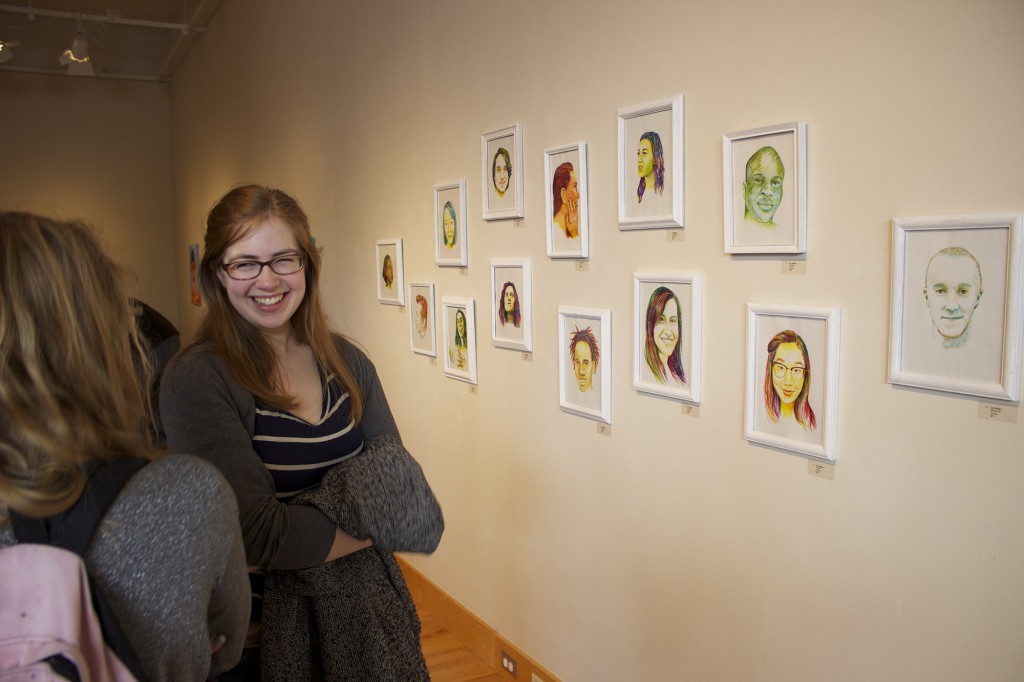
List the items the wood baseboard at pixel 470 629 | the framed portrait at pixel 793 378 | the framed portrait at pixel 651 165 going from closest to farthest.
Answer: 1. the framed portrait at pixel 793 378
2. the framed portrait at pixel 651 165
3. the wood baseboard at pixel 470 629

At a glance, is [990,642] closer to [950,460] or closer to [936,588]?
[936,588]

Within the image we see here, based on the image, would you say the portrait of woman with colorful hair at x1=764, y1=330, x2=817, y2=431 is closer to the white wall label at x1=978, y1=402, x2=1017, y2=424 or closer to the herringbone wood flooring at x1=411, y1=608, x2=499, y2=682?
the white wall label at x1=978, y1=402, x2=1017, y2=424

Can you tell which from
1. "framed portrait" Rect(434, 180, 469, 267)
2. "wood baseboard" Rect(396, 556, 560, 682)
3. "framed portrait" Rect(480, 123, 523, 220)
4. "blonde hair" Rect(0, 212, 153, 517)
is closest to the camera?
"blonde hair" Rect(0, 212, 153, 517)

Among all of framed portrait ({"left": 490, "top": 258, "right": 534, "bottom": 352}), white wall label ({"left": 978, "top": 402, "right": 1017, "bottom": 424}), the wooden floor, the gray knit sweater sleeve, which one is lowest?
the wooden floor

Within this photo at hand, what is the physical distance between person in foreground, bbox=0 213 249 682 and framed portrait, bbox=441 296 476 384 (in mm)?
2809

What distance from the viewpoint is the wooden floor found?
156 inches

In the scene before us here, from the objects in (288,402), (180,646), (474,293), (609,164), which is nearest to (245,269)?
(288,402)

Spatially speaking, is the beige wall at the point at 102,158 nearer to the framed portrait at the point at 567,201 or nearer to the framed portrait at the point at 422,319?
the framed portrait at the point at 422,319

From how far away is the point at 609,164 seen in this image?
293cm

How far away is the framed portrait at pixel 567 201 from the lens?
3.05 metres

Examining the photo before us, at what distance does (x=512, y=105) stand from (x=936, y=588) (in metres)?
2.37

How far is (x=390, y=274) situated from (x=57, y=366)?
380 centimetres

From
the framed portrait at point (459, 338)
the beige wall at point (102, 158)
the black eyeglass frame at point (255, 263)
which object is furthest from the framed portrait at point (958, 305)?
the beige wall at point (102, 158)

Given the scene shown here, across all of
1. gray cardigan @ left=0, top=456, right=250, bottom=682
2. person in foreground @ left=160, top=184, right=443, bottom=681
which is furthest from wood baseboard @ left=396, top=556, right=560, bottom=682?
gray cardigan @ left=0, top=456, right=250, bottom=682
